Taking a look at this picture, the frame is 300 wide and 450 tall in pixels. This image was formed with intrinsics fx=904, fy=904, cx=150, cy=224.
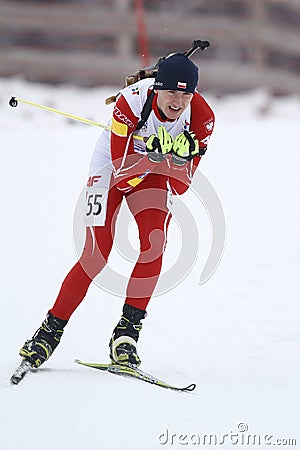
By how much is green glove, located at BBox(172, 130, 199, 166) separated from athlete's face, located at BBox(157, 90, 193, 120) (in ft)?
0.36

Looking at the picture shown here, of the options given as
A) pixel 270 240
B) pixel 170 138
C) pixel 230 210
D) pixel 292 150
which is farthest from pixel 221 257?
pixel 292 150

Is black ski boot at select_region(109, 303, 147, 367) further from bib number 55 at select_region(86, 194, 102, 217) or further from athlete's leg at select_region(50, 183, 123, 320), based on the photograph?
bib number 55 at select_region(86, 194, 102, 217)

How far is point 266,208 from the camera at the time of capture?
9320 mm

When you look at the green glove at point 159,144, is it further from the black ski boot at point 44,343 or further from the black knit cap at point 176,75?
the black ski boot at point 44,343

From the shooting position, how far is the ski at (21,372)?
430 centimetres

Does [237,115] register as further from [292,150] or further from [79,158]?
[79,158]

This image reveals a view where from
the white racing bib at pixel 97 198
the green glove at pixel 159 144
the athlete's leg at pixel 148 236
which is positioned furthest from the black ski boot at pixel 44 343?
the green glove at pixel 159 144

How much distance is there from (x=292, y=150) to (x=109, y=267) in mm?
5753

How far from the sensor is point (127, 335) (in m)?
4.57

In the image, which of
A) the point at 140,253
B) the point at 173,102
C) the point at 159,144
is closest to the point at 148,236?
the point at 140,253

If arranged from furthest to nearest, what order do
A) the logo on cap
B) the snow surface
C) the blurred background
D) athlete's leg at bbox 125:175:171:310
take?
1. the blurred background
2. athlete's leg at bbox 125:175:171:310
3. the logo on cap
4. the snow surface

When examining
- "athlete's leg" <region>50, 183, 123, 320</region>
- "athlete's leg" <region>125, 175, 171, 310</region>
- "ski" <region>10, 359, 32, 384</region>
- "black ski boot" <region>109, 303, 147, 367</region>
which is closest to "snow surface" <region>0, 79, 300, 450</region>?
"ski" <region>10, 359, 32, 384</region>

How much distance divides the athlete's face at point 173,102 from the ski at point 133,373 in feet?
4.15

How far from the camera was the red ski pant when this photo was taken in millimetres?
4500
